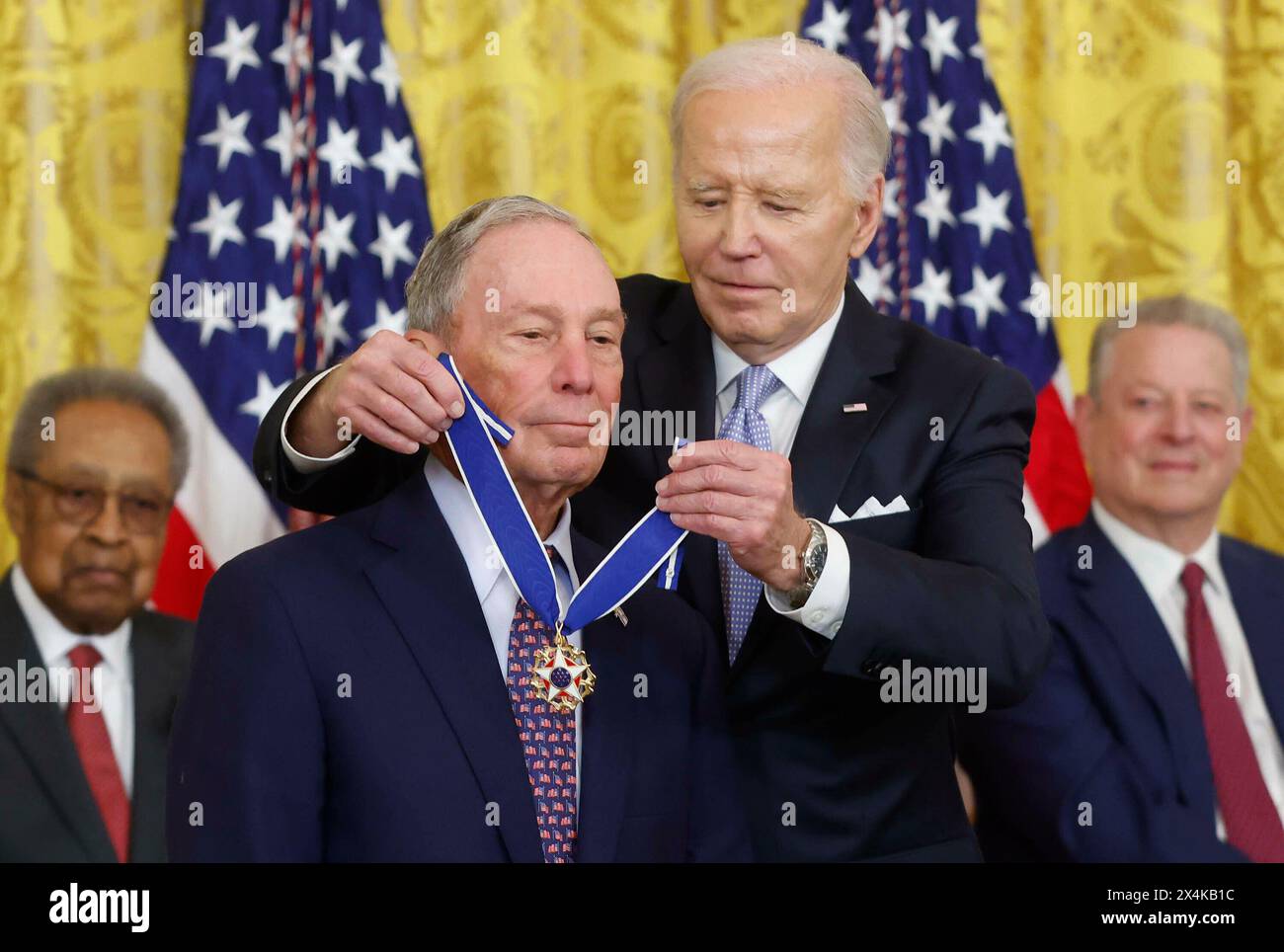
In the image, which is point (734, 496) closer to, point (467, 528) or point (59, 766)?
point (467, 528)

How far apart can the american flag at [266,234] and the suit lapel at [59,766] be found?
15.3 inches

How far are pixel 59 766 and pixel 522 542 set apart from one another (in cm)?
206

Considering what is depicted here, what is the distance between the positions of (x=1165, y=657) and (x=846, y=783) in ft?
5.17

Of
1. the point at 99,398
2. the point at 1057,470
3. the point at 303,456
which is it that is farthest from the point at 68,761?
the point at 1057,470

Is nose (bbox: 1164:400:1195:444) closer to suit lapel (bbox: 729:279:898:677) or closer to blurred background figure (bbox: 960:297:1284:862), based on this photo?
blurred background figure (bbox: 960:297:1284:862)

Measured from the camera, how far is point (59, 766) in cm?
355

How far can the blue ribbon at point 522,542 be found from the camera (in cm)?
195

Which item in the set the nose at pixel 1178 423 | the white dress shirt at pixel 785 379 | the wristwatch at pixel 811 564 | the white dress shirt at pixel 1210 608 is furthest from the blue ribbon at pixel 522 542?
the nose at pixel 1178 423

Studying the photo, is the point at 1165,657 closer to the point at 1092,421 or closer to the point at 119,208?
the point at 1092,421

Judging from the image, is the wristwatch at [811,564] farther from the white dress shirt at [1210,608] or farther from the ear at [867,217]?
the white dress shirt at [1210,608]

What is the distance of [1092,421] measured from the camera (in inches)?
157

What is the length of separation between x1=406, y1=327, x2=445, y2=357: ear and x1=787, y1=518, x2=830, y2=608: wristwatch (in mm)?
550

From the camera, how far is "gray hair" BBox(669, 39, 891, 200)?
2514 mm

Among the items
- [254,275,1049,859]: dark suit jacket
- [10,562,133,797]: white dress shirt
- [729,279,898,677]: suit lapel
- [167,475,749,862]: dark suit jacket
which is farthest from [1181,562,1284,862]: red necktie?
[10,562,133,797]: white dress shirt
